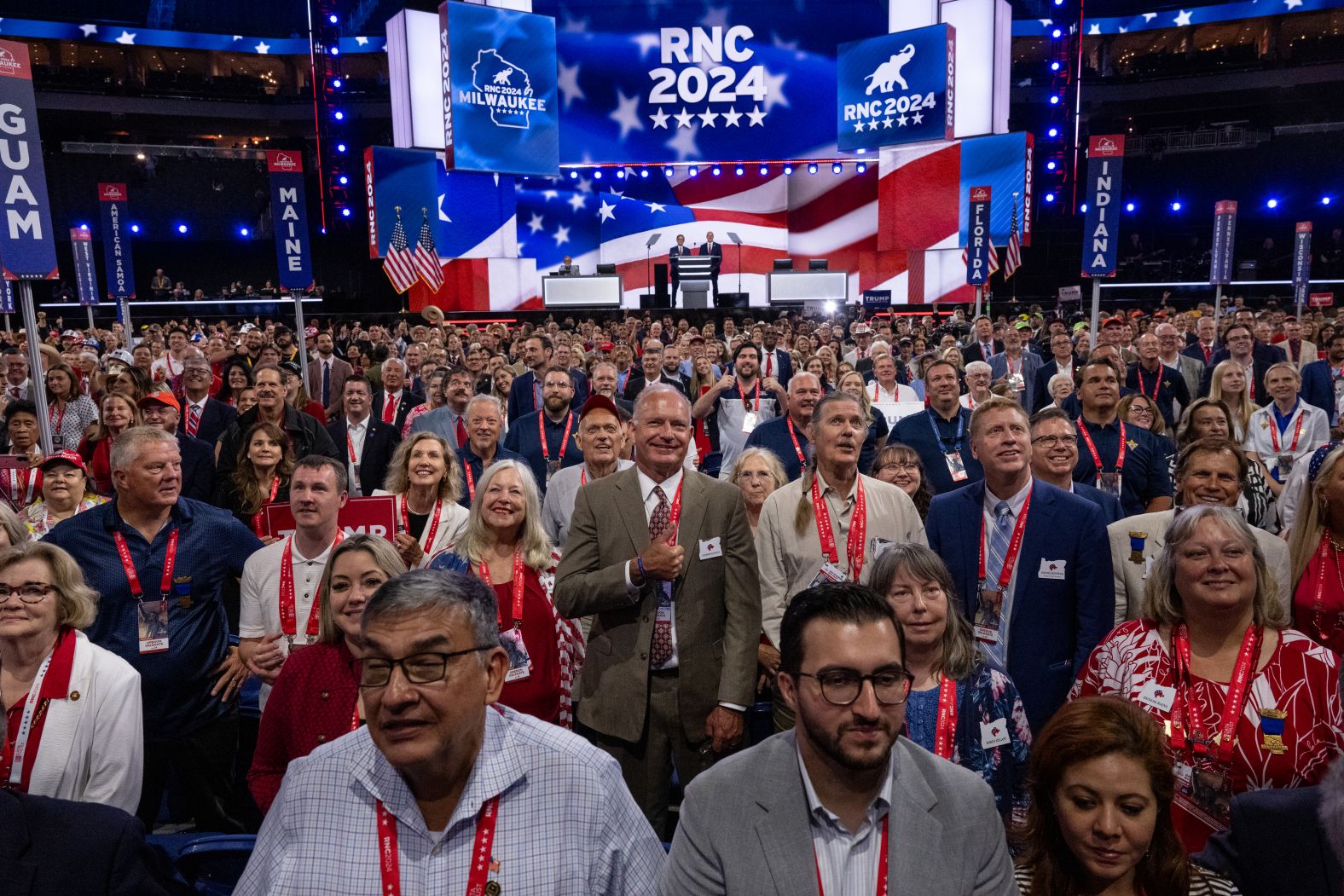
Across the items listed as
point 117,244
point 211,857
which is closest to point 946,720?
point 211,857

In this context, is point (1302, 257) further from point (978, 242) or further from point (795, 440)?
point (795, 440)

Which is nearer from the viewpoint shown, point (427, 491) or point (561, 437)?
point (427, 491)

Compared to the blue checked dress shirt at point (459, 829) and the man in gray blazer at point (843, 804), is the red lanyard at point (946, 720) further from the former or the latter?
the blue checked dress shirt at point (459, 829)

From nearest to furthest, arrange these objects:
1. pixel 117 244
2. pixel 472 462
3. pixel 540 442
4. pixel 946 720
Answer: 1. pixel 946 720
2. pixel 472 462
3. pixel 540 442
4. pixel 117 244

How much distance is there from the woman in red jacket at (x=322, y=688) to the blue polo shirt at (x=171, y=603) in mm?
1119

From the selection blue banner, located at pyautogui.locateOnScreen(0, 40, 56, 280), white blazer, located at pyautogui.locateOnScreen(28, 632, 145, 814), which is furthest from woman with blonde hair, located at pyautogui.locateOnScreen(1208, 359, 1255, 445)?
blue banner, located at pyautogui.locateOnScreen(0, 40, 56, 280)

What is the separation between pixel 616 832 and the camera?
5.94 feet

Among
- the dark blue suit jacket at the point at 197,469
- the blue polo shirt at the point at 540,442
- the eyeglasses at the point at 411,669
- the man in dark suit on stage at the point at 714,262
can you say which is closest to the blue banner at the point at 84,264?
the dark blue suit jacket at the point at 197,469

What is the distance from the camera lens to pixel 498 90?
884 inches

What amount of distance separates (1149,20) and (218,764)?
32447mm

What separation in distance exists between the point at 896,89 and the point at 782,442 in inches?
759

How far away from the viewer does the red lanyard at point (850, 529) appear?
3787 mm

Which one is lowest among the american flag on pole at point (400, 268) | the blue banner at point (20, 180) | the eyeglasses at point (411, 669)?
the eyeglasses at point (411, 669)

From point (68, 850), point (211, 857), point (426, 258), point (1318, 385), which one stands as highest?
point (426, 258)
